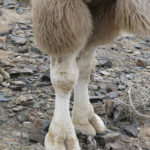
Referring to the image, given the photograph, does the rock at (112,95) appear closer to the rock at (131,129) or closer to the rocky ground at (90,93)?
the rocky ground at (90,93)

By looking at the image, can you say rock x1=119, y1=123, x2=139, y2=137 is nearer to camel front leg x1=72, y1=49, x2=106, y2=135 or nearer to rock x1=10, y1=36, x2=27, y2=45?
camel front leg x1=72, y1=49, x2=106, y2=135

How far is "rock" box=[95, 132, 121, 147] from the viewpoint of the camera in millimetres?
3458

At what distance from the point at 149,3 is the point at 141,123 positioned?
1636 millimetres

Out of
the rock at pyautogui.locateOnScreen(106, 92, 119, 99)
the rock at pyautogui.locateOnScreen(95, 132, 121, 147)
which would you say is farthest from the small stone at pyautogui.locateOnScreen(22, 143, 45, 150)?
the rock at pyautogui.locateOnScreen(106, 92, 119, 99)

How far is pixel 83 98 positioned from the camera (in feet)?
11.3

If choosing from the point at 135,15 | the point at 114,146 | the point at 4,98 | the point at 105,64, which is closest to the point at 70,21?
the point at 135,15

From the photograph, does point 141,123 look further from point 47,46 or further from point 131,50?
point 131,50

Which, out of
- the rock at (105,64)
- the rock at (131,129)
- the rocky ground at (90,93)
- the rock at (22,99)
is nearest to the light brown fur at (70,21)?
the rocky ground at (90,93)

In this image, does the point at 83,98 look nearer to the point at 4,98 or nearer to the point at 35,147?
the point at 35,147

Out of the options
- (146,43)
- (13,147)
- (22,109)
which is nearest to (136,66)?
(146,43)

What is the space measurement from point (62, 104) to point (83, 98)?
0.42 meters

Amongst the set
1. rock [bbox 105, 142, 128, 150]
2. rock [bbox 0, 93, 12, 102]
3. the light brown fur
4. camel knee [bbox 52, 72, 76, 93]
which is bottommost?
rock [bbox 105, 142, 128, 150]

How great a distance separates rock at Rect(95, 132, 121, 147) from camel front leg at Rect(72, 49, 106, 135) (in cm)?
7

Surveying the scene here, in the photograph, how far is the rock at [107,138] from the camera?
11.3ft
